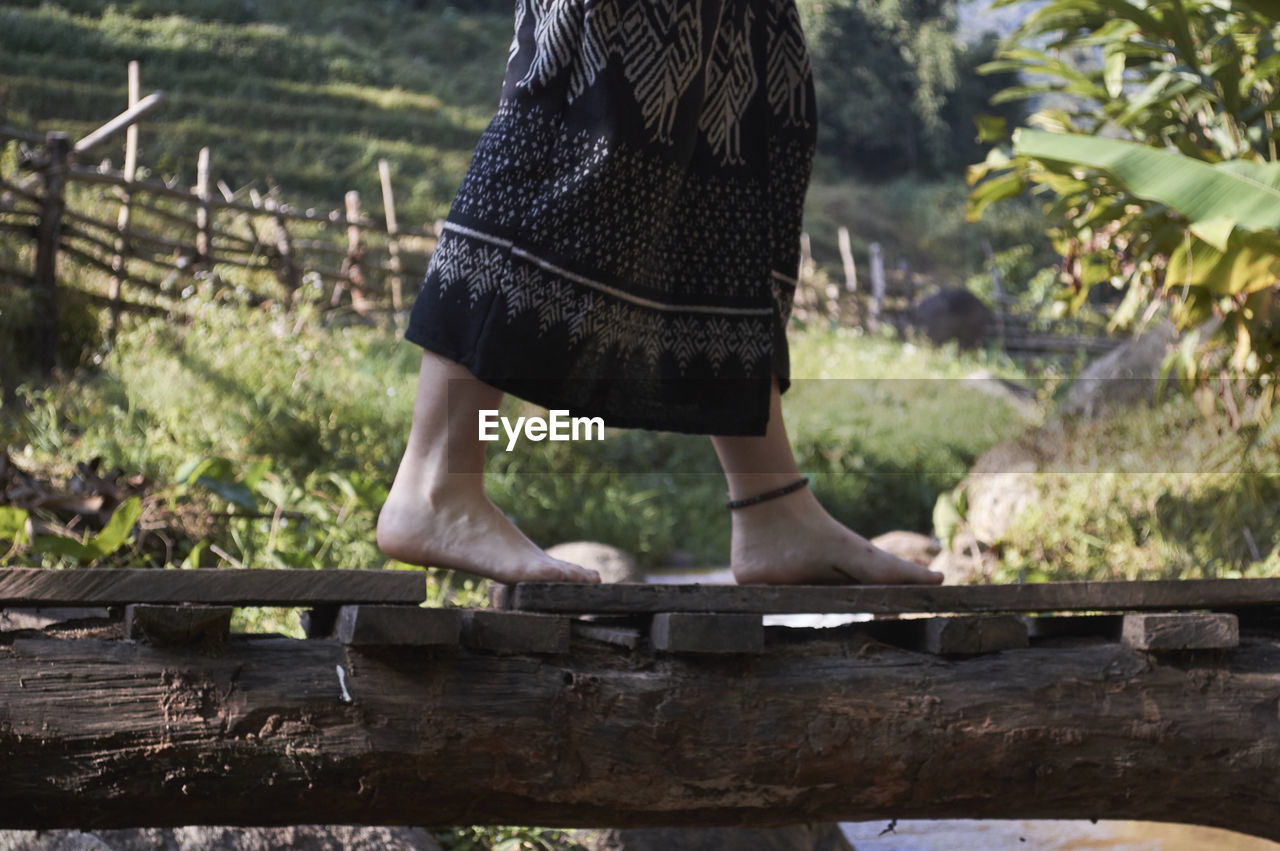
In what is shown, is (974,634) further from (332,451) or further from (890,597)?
(332,451)

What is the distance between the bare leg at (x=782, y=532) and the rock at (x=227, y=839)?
0.68 meters

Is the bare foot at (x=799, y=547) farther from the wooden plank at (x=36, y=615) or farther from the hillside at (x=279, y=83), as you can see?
the hillside at (x=279, y=83)

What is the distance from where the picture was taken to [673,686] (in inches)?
45.5

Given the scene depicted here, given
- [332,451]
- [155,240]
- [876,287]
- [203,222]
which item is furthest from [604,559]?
[876,287]

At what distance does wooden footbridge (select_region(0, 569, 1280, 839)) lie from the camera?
98 centimetres

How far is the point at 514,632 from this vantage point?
1.12 m

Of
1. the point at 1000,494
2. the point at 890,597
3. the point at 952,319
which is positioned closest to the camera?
the point at 890,597

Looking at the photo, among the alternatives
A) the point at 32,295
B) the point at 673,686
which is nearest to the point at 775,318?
the point at 673,686

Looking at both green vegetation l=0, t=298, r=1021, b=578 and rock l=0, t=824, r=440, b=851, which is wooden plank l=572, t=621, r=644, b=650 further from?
green vegetation l=0, t=298, r=1021, b=578

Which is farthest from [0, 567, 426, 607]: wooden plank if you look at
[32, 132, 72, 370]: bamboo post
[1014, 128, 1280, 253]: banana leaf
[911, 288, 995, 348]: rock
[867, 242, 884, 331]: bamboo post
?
[867, 242, 884, 331]: bamboo post

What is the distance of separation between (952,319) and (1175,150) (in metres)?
10.2

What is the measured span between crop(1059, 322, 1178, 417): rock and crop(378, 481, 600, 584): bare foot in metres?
4.30

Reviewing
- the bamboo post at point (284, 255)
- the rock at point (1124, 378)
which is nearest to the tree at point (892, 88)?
the bamboo post at point (284, 255)

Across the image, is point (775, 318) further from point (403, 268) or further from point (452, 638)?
point (403, 268)
